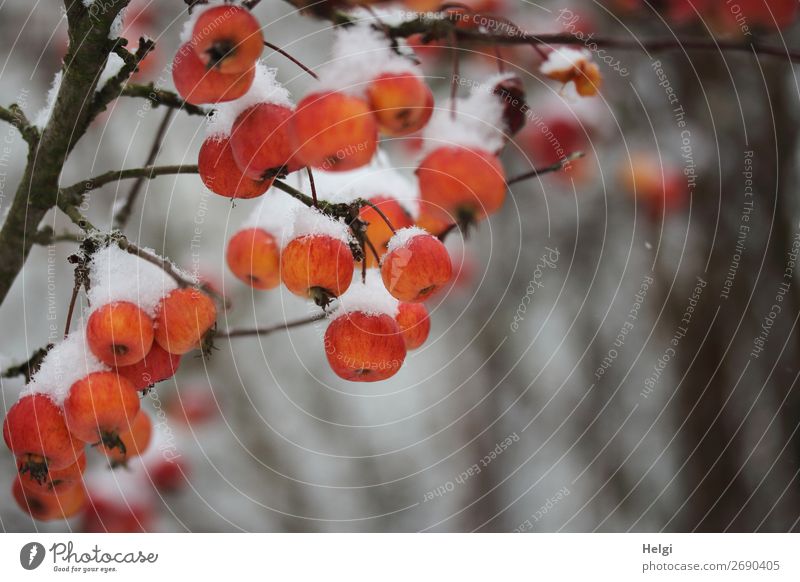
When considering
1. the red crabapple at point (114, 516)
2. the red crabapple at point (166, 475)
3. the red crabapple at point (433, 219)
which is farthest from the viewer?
the red crabapple at point (166, 475)

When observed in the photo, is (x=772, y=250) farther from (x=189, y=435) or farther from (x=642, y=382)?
(x=189, y=435)

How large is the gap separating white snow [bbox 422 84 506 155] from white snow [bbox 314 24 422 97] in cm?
6

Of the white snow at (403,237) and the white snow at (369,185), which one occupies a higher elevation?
the white snow at (369,185)

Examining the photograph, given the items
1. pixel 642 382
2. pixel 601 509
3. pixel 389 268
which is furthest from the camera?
pixel 642 382

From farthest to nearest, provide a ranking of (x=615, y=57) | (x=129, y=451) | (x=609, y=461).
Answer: (x=609, y=461) → (x=615, y=57) → (x=129, y=451)

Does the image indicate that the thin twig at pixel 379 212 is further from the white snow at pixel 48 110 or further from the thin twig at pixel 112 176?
the white snow at pixel 48 110

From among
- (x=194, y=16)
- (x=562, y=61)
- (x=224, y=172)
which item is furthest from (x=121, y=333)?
(x=562, y=61)

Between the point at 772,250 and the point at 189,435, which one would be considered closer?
the point at 772,250

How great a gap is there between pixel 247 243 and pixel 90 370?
16 centimetres

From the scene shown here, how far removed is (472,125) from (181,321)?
0.96 ft

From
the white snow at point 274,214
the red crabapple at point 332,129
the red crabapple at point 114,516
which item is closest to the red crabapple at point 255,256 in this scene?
the white snow at point 274,214

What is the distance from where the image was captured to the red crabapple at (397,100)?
508 mm

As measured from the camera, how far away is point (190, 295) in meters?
0.52

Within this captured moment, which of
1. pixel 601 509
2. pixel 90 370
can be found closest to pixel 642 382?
pixel 601 509
